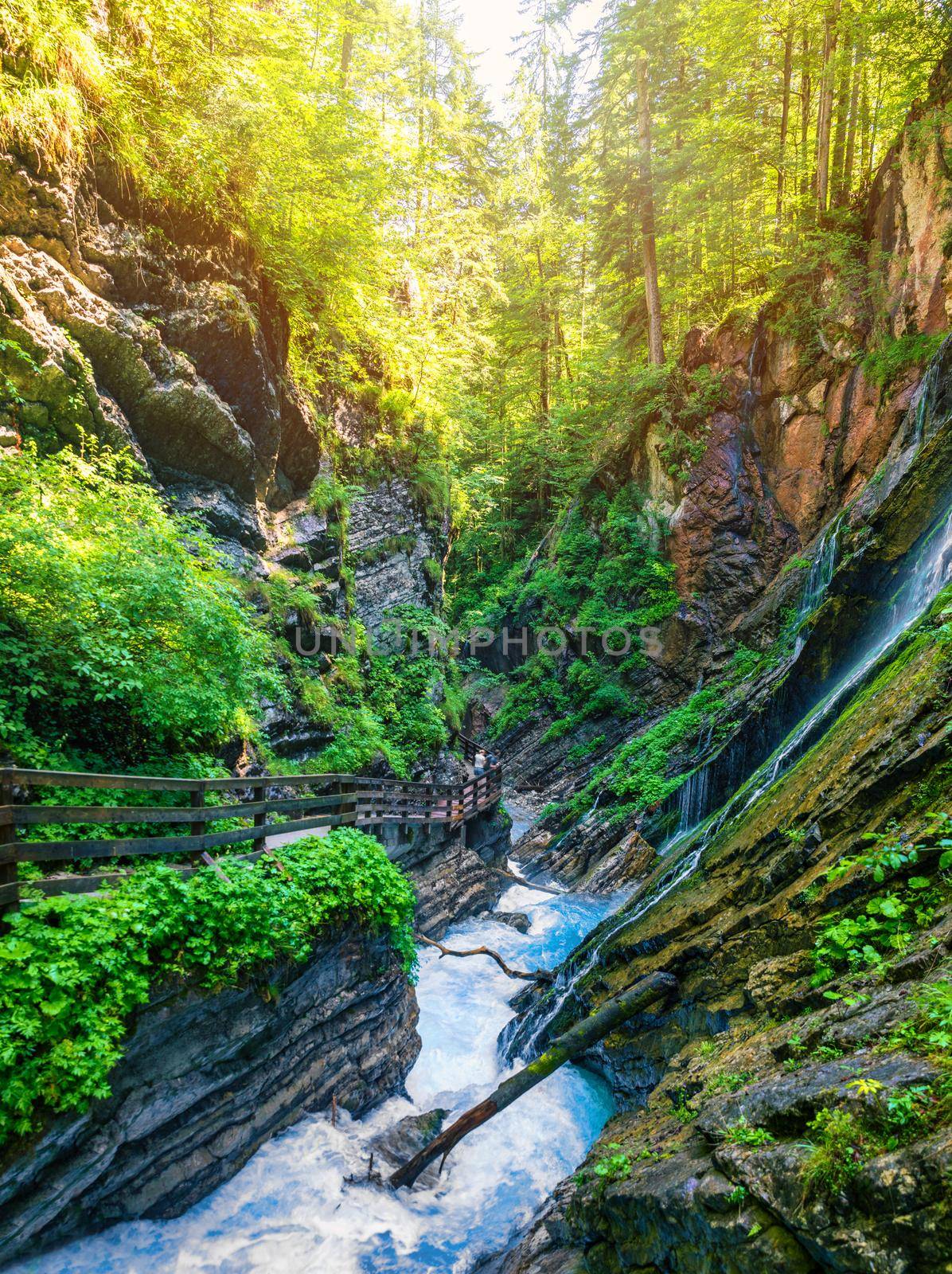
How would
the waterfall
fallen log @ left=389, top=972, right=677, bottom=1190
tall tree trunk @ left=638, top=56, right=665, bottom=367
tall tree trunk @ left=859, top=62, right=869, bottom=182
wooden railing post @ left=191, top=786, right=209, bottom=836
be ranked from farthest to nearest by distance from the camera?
1. tall tree trunk @ left=638, top=56, right=665, bottom=367
2. tall tree trunk @ left=859, top=62, right=869, bottom=182
3. the waterfall
4. fallen log @ left=389, top=972, right=677, bottom=1190
5. wooden railing post @ left=191, top=786, right=209, bottom=836

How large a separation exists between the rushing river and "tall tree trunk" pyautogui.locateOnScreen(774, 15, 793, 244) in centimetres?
2530

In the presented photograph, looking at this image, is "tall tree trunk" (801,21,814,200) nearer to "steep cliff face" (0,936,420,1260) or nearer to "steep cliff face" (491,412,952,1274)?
"steep cliff face" (491,412,952,1274)

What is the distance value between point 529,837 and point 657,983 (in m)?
13.9

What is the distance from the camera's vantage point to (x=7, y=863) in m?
4.20

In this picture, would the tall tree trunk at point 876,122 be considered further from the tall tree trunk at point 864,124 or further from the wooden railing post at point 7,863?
the wooden railing post at point 7,863

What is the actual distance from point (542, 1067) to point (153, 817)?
16.0 feet

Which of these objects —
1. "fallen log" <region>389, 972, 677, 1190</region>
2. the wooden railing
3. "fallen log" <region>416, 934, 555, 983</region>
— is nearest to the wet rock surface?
"fallen log" <region>416, 934, 555, 983</region>

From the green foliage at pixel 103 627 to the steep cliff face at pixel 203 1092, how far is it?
3172 mm

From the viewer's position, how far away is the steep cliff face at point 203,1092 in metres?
4.23

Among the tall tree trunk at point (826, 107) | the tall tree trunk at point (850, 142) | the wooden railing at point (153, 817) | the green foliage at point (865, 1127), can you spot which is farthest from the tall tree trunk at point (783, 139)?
the green foliage at point (865, 1127)

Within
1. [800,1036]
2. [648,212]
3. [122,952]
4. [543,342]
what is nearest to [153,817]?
[122,952]

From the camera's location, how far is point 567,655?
84.9 ft

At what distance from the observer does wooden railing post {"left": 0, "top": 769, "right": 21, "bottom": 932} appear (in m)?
4.16

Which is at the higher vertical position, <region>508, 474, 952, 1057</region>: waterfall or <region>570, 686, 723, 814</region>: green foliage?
<region>508, 474, 952, 1057</region>: waterfall
